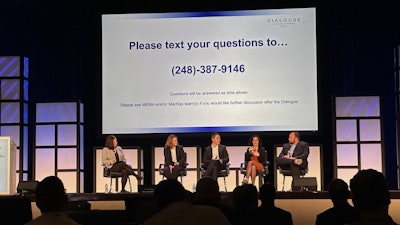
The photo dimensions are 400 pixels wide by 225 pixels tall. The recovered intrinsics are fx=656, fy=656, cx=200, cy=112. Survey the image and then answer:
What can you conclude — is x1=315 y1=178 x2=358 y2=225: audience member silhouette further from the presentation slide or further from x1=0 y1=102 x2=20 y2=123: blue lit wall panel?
x1=0 y1=102 x2=20 y2=123: blue lit wall panel

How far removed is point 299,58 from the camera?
9250mm

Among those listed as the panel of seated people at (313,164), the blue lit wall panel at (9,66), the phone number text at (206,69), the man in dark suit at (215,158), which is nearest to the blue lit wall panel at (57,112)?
the blue lit wall panel at (9,66)

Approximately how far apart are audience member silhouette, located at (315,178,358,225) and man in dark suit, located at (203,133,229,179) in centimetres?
494

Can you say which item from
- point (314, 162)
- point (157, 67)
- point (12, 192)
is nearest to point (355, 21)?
point (314, 162)

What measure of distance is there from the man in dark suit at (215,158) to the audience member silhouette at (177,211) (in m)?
5.73

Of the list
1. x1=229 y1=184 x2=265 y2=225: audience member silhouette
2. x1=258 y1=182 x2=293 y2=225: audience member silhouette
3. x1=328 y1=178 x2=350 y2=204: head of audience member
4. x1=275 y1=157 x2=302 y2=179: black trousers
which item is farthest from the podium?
x1=328 y1=178 x2=350 y2=204: head of audience member

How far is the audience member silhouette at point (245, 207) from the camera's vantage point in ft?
11.9

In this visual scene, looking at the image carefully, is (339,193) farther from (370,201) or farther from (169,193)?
(370,201)

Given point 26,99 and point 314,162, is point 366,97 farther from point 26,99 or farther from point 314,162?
point 26,99

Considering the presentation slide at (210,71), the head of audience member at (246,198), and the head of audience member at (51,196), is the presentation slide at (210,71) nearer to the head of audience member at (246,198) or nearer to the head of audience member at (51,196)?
the head of audience member at (246,198)

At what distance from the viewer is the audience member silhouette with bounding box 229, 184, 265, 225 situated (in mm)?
3641

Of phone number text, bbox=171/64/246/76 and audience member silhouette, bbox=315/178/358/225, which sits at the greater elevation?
phone number text, bbox=171/64/246/76

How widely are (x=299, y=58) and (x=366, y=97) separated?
1076 millimetres

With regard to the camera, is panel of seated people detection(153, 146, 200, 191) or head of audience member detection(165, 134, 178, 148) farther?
panel of seated people detection(153, 146, 200, 191)
